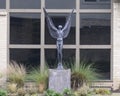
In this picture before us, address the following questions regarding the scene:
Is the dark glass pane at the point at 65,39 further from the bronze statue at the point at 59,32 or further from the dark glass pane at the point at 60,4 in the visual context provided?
the bronze statue at the point at 59,32

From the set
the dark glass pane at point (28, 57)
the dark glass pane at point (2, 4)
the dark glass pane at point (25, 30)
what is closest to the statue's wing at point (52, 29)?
the dark glass pane at point (25, 30)

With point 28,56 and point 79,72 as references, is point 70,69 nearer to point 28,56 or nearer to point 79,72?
point 79,72

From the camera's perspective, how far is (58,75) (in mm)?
16828

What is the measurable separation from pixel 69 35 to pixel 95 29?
37.2 inches

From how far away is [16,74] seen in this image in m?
17.4

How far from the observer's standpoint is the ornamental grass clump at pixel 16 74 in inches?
684

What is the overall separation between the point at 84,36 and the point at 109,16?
44.5 inches

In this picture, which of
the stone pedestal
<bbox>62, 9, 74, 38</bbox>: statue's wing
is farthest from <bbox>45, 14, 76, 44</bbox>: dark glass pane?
the stone pedestal

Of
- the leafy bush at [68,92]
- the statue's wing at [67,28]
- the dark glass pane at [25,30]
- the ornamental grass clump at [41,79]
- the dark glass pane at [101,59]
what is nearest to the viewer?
the leafy bush at [68,92]

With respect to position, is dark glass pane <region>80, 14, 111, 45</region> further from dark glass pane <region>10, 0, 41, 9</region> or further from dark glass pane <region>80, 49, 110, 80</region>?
dark glass pane <region>10, 0, 41, 9</region>

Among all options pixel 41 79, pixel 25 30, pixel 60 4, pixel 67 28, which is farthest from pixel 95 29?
pixel 41 79

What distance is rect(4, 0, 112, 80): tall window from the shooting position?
18.5 m

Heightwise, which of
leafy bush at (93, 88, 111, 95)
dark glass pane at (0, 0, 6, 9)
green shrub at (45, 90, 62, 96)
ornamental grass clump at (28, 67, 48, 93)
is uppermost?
dark glass pane at (0, 0, 6, 9)

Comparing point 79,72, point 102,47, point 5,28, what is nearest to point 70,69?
point 79,72
